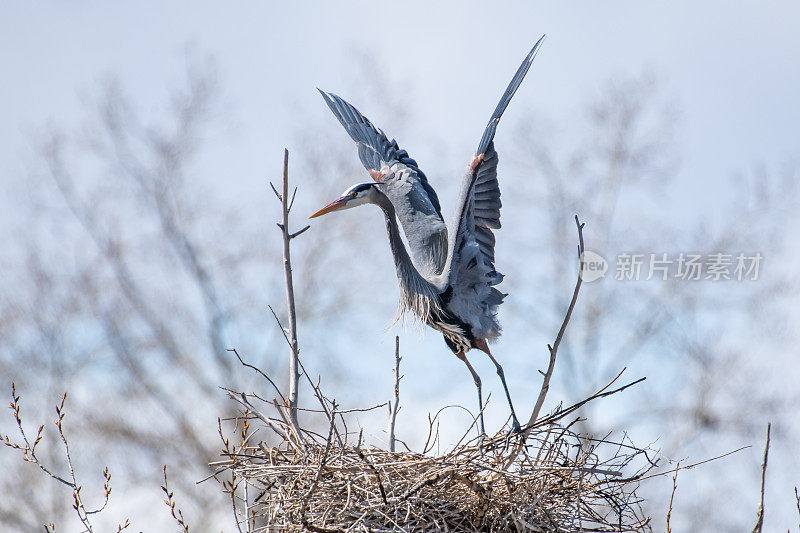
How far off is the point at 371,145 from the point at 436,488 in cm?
253

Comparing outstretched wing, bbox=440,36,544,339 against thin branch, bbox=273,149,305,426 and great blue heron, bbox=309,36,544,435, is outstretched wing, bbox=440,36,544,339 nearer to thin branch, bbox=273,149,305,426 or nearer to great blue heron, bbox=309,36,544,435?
great blue heron, bbox=309,36,544,435

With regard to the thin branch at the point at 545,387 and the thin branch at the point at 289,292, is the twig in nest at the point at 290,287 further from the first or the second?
the thin branch at the point at 545,387

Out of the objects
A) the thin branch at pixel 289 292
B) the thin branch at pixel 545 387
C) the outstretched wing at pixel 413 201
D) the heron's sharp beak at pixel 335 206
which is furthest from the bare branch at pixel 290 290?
the outstretched wing at pixel 413 201

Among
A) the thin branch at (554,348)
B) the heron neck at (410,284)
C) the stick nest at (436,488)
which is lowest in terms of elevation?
the stick nest at (436,488)

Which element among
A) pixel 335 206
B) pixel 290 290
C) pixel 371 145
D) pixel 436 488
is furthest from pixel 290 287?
pixel 371 145

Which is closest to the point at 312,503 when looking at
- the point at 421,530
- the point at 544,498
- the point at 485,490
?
the point at 421,530

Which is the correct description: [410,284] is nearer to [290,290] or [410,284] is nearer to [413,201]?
[413,201]

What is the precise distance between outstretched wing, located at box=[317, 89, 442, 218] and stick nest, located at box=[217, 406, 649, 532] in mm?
1972

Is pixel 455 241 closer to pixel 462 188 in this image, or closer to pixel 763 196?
pixel 462 188

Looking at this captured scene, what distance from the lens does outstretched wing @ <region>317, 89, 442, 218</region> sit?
482cm

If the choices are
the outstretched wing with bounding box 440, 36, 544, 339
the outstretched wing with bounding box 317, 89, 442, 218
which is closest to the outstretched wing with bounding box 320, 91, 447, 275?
the outstretched wing with bounding box 317, 89, 442, 218

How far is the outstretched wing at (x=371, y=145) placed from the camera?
190 inches

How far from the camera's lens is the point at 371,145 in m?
4.97

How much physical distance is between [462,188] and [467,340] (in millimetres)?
758
